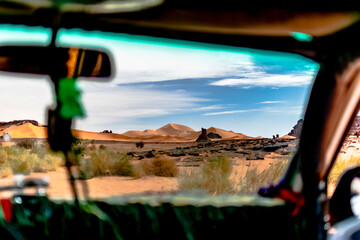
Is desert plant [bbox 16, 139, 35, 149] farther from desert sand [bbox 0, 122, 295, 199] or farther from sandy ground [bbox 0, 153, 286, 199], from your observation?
sandy ground [bbox 0, 153, 286, 199]

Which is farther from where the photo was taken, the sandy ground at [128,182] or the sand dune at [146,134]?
the sand dune at [146,134]

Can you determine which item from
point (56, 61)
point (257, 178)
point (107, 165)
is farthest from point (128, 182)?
point (56, 61)

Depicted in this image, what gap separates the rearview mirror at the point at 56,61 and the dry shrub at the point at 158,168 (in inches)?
567

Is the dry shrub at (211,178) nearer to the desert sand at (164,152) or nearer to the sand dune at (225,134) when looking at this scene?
the desert sand at (164,152)

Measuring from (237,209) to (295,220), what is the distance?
0.34m

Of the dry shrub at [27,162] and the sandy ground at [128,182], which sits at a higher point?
the dry shrub at [27,162]

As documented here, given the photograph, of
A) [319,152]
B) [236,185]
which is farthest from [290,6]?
[236,185]

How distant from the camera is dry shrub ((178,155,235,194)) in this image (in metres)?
12.3

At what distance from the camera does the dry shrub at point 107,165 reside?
1709 centimetres

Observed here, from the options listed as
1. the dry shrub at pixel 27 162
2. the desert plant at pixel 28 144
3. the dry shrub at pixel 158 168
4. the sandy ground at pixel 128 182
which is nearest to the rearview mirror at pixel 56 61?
the sandy ground at pixel 128 182

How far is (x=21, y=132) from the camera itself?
2458cm

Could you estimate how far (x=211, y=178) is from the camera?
42.7ft

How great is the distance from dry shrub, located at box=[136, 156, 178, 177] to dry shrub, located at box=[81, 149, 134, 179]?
392 millimetres

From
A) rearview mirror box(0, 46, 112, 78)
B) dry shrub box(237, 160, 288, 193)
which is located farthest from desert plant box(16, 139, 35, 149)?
rearview mirror box(0, 46, 112, 78)
